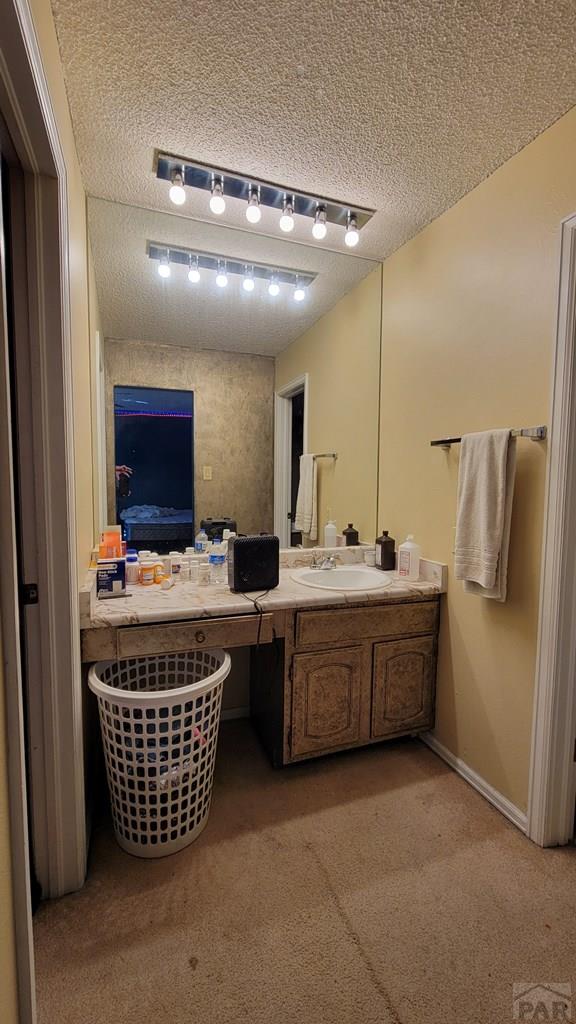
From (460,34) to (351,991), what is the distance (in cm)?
246

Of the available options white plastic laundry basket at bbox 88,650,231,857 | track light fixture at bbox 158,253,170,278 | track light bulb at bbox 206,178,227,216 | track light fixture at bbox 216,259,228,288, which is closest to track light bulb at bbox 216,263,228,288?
track light fixture at bbox 216,259,228,288

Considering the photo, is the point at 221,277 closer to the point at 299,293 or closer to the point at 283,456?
the point at 299,293

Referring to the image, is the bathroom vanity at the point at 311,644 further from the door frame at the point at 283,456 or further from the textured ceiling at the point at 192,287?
the textured ceiling at the point at 192,287

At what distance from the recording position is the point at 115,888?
1.33 metres

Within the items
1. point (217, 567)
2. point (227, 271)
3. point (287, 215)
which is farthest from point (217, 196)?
point (217, 567)

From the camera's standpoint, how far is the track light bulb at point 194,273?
6.73 ft

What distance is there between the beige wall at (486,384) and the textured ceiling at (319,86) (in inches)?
7.1

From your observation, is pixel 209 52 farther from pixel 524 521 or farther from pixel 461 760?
pixel 461 760

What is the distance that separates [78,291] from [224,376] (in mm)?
807

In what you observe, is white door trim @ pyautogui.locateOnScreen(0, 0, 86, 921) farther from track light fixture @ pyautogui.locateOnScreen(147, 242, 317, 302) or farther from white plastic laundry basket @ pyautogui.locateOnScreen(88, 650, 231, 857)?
track light fixture @ pyautogui.locateOnScreen(147, 242, 317, 302)

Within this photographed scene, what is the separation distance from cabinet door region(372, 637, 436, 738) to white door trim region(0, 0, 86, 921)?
119 centimetres

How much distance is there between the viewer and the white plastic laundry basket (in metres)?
1.38

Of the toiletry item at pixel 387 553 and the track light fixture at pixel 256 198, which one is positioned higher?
the track light fixture at pixel 256 198

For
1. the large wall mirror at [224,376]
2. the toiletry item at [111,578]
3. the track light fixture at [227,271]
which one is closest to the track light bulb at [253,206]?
the large wall mirror at [224,376]
